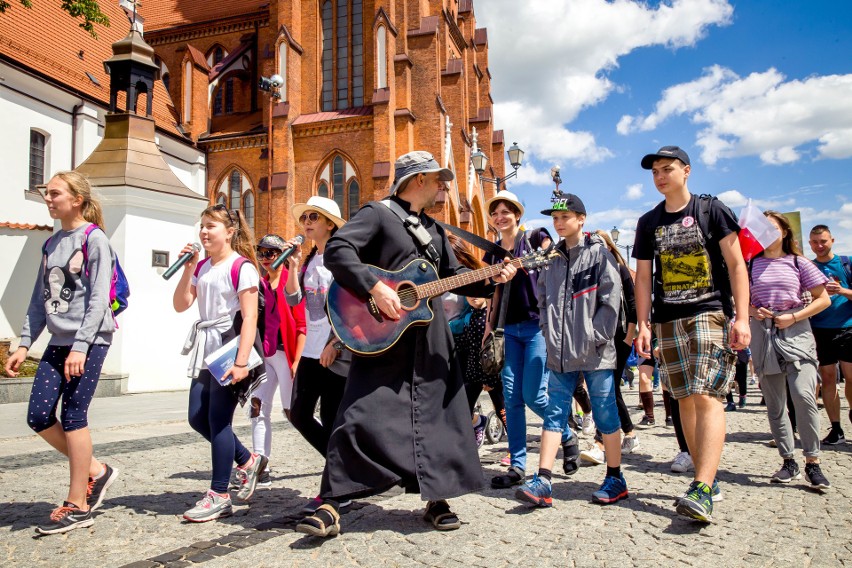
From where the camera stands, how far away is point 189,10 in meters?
36.9

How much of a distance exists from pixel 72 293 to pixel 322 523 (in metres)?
1.99

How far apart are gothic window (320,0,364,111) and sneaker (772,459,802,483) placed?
89.5 feet

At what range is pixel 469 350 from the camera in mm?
5684

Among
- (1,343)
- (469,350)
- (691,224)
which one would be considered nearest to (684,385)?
(691,224)

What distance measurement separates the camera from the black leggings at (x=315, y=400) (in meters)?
4.32

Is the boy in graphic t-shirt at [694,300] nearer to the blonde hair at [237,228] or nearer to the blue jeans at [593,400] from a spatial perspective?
the blue jeans at [593,400]

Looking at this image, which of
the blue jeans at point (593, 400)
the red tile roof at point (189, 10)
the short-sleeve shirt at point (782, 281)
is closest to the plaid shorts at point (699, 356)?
the blue jeans at point (593, 400)

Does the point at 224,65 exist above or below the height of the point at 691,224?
above

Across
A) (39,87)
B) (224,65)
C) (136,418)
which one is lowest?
(136,418)

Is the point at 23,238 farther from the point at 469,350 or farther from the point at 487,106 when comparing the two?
the point at 487,106

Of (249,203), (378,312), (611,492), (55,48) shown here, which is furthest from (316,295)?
(249,203)

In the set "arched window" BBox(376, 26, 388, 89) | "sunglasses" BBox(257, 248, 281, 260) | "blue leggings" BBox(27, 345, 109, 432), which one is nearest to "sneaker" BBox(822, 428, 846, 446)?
"sunglasses" BBox(257, 248, 281, 260)

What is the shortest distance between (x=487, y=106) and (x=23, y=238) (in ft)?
100

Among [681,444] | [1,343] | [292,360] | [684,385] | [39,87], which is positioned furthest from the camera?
[39,87]
